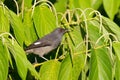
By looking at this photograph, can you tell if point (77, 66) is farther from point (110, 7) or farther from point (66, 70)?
point (110, 7)

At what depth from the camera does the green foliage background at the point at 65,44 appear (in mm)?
1976

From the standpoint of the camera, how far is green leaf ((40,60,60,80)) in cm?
216

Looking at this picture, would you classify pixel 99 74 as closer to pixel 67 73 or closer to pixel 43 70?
pixel 67 73

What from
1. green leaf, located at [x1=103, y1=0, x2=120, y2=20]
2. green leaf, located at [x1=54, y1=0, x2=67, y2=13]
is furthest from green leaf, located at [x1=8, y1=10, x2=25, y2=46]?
green leaf, located at [x1=54, y1=0, x2=67, y2=13]

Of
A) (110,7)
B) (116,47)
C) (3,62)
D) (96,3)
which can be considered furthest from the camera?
(96,3)

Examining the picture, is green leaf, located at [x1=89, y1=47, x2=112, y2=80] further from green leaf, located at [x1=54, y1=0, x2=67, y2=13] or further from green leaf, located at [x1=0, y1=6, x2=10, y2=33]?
green leaf, located at [x1=54, y1=0, x2=67, y2=13]

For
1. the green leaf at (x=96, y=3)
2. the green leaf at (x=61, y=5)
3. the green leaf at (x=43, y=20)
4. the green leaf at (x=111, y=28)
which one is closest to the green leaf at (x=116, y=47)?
the green leaf at (x=111, y=28)

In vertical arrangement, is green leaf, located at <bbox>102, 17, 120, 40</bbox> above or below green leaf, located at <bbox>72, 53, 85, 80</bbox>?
above

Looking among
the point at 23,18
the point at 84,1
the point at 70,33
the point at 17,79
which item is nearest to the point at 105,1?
the point at 84,1

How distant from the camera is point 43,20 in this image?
249 centimetres

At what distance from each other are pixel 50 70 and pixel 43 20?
0.44 meters

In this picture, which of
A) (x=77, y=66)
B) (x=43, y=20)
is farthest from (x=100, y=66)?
(x=43, y=20)

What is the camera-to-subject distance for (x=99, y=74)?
6.53 feet

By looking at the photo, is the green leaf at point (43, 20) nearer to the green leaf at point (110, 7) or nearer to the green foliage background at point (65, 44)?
the green foliage background at point (65, 44)
